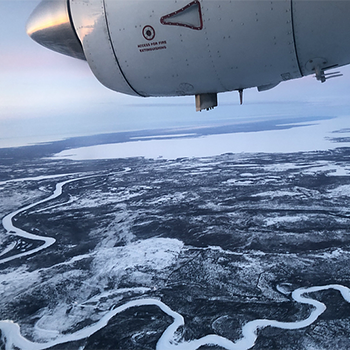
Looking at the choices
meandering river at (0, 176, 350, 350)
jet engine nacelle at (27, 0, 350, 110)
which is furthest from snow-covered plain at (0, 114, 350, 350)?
jet engine nacelle at (27, 0, 350, 110)

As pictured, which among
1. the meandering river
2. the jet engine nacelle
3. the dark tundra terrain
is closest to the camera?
the jet engine nacelle

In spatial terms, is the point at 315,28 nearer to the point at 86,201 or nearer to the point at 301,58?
the point at 301,58

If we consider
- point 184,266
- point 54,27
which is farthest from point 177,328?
point 54,27

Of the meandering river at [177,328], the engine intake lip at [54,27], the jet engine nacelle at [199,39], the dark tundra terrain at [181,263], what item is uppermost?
the engine intake lip at [54,27]

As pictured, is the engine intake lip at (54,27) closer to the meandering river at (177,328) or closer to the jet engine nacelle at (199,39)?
the jet engine nacelle at (199,39)

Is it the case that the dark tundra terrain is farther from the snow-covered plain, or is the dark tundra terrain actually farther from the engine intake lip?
the engine intake lip

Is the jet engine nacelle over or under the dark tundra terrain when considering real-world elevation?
over

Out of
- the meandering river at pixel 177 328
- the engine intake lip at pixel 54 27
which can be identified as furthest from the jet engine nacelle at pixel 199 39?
the meandering river at pixel 177 328

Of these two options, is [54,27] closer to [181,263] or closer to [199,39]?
[199,39]
